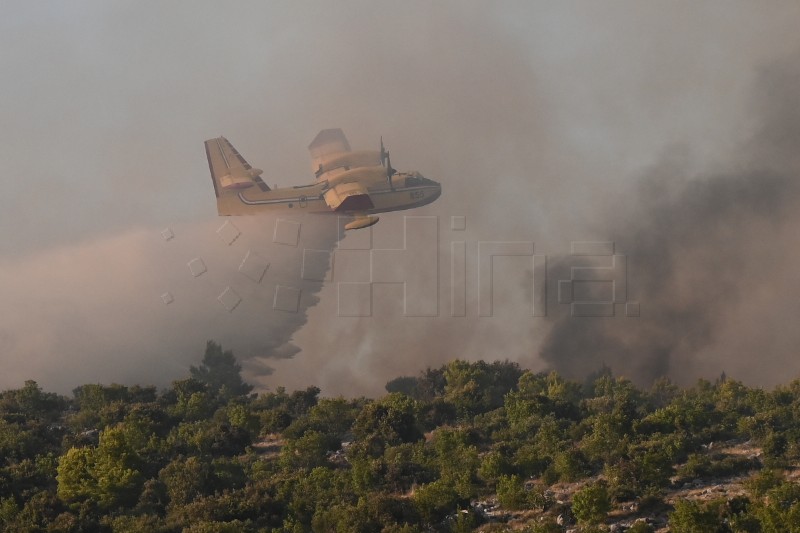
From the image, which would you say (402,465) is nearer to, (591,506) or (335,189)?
(591,506)

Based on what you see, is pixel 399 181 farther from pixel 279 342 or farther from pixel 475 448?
pixel 475 448

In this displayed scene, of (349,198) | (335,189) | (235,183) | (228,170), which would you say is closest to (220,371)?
(235,183)

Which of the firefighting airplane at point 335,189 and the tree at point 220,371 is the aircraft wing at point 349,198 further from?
the tree at point 220,371

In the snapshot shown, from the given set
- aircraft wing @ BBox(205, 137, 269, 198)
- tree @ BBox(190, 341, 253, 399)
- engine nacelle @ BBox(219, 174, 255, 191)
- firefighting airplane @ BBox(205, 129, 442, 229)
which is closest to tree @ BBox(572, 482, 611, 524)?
firefighting airplane @ BBox(205, 129, 442, 229)

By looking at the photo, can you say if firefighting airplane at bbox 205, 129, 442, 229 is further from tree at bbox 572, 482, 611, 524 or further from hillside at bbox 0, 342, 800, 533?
tree at bbox 572, 482, 611, 524

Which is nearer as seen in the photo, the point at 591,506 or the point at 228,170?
the point at 591,506

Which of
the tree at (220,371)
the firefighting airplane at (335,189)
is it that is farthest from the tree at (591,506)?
the tree at (220,371)

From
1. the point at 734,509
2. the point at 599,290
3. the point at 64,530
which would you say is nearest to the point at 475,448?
the point at 734,509
